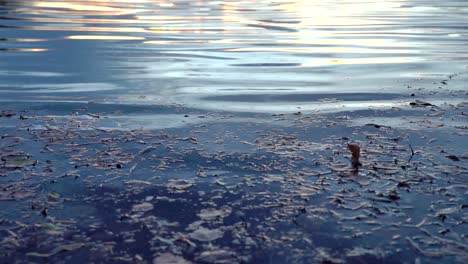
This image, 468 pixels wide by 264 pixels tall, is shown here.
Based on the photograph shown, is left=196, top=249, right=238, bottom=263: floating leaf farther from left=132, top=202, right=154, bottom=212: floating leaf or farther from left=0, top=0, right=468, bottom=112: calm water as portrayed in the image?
left=0, top=0, right=468, bottom=112: calm water

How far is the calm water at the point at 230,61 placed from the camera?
19.1 ft

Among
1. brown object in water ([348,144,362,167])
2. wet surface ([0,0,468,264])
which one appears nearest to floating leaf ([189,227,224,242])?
wet surface ([0,0,468,264])

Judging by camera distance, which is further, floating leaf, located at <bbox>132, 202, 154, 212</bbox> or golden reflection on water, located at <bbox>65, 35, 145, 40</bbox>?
golden reflection on water, located at <bbox>65, 35, 145, 40</bbox>

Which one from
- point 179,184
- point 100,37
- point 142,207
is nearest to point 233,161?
point 179,184

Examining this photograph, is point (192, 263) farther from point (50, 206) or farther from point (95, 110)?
point (95, 110)

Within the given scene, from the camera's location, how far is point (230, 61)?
8328 millimetres

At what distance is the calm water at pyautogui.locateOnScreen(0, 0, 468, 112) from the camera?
5809 mm

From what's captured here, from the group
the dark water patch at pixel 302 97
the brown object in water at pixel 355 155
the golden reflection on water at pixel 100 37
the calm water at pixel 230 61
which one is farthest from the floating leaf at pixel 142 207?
the golden reflection on water at pixel 100 37

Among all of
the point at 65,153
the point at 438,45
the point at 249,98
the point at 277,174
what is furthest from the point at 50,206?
the point at 438,45

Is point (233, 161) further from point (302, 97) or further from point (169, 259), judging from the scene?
point (302, 97)

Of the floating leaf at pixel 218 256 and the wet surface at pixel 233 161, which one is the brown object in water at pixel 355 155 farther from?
the floating leaf at pixel 218 256

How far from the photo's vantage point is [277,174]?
338 cm

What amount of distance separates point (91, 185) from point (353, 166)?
1462 millimetres

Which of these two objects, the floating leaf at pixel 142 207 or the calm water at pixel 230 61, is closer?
the floating leaf at pixel 142 207
